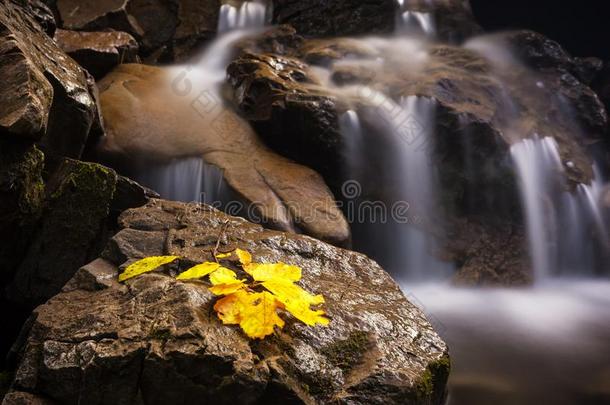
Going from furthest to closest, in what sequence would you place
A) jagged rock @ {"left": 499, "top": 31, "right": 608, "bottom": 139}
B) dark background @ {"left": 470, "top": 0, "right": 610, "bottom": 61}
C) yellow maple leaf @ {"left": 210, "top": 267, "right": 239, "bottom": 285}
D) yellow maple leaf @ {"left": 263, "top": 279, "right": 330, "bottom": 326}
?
1. dark background @ {"left": 470, "top": 0, "right": 610, "bottom": 61}
2. jagged rock @ {"left": 499, "top": 31, "right": 608, "bottom": 139}
3. yellow maple leaf @ {"left": 210, "top": 267, "right": 239, "bottom": 285}
4. yellow maple leaf @ {"left": 263, "top": 279, "right": 330, "bottom": 326}

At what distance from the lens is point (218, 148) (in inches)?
236

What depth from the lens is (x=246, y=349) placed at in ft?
6.06

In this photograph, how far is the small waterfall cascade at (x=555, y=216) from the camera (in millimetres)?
7789

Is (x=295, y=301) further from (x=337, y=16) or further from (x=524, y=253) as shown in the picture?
(x=337, y=16)

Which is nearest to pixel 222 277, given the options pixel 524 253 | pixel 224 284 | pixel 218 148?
pixel 224 284

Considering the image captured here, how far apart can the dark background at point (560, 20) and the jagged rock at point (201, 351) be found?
49.5 feet

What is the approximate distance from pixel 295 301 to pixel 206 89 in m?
6.28

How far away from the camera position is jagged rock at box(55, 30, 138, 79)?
6820 mm

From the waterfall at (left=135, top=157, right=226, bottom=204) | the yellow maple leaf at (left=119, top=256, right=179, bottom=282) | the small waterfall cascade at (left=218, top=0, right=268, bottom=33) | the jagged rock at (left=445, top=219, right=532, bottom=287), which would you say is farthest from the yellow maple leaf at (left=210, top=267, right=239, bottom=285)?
the small waterfall cascade at (left=218, top=0, right=268, bottom=33)

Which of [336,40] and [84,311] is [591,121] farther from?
[84,311]

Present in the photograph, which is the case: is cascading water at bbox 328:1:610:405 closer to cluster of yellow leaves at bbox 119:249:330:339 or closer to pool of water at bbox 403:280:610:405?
pool of water at bbox 403:280:610:405

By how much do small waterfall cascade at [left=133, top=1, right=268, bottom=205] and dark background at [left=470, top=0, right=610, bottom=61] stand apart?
26.6 feet

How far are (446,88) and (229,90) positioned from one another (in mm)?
4017

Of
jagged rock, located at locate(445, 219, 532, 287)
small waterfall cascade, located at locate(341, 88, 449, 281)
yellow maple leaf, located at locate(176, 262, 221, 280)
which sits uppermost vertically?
yellow maple leaf, located at locate(176, 262, 221, 280)
